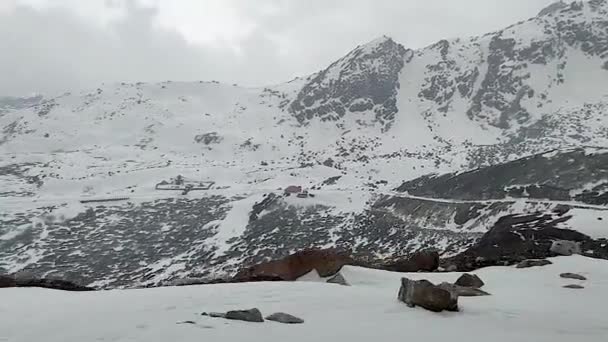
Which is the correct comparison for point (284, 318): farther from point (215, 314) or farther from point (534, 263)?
point (534, 263)

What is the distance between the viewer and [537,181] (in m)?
55.3

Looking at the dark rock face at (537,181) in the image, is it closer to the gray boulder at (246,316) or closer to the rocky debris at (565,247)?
the rocky debris at (565,247)

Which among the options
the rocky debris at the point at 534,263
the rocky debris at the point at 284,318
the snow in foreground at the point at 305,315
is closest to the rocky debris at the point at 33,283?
the snow in foreground at the point at 305,315

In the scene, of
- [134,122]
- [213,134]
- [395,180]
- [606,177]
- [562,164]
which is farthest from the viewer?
[134,122]

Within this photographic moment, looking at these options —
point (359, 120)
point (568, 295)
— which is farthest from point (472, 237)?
point (359, 120)

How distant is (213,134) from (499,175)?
89.0m

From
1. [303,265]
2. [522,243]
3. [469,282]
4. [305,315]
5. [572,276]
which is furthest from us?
[522,243]

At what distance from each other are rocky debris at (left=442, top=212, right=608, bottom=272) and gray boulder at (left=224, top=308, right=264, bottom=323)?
42.8 feet

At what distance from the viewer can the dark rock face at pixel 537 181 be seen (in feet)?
161

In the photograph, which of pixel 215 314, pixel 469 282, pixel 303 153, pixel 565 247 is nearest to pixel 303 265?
pixel 469 282

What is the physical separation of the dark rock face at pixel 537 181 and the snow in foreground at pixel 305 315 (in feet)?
136

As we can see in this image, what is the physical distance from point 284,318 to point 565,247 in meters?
23.2

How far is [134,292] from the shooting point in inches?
427

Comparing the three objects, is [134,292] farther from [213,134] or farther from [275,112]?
[275,112]
